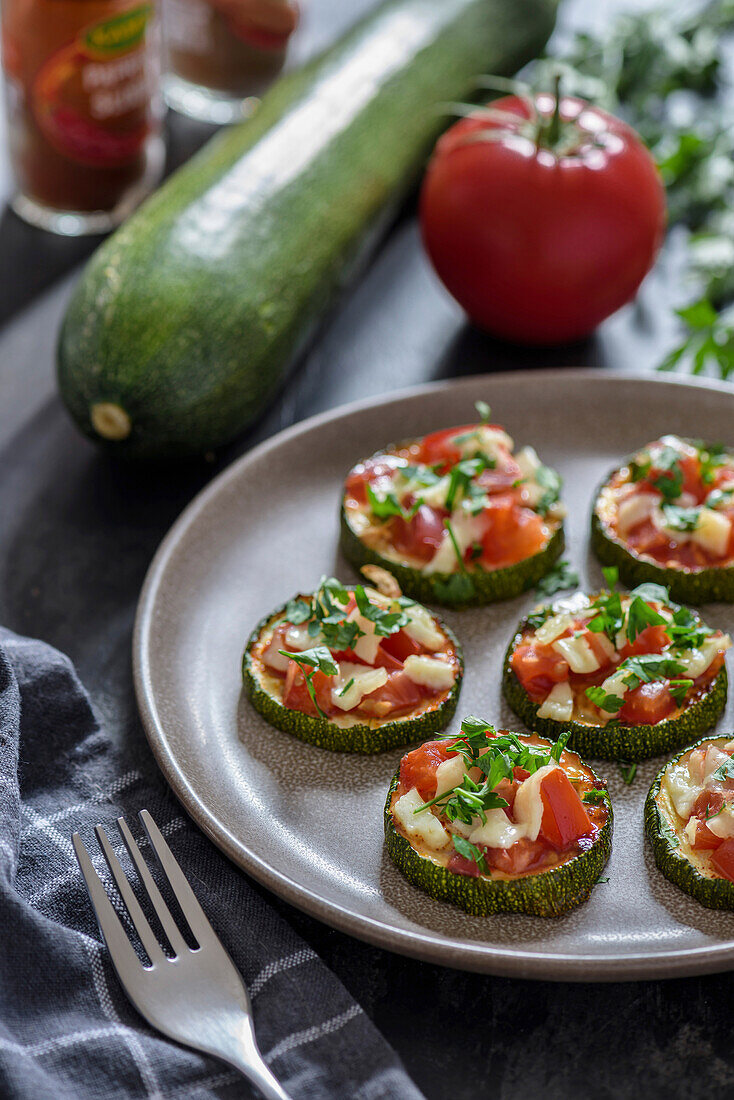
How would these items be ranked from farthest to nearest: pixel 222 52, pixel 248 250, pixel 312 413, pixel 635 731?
pixel 222 52 < pixel 312 413 < pixel 248 250 < pixel 635 731

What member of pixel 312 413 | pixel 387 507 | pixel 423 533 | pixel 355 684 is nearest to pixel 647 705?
pixel 355 684

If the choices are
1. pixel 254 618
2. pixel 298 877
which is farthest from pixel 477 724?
pixel 254 618

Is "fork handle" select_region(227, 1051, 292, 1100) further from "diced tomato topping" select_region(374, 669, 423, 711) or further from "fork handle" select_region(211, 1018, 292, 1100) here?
"diced tomato topping" select_region(374, 669, 423, 711)

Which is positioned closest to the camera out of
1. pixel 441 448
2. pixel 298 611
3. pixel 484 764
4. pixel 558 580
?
→ pixel 484 764

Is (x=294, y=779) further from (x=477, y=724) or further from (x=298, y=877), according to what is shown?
(x=477, y=724)

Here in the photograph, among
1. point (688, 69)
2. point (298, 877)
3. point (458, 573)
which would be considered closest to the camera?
point (298, 877)

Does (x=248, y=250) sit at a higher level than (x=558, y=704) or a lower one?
higher

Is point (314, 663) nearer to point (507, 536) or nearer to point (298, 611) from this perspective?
point (298, 611)
